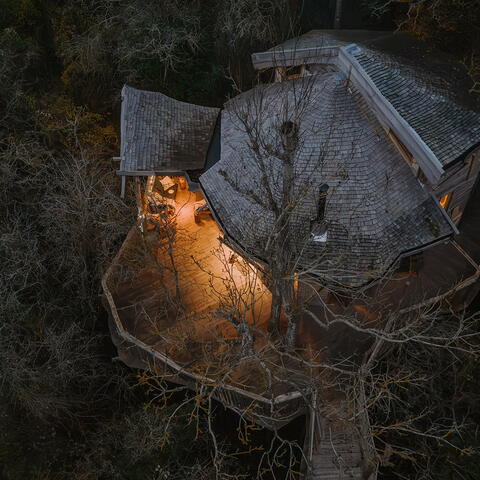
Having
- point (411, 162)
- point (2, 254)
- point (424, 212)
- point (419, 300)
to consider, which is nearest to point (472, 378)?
point (419, 300)

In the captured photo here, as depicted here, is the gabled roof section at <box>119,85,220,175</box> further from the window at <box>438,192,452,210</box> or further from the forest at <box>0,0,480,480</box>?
the window at <box>438,192,452,210</box>

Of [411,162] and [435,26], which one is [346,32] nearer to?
[435,26]

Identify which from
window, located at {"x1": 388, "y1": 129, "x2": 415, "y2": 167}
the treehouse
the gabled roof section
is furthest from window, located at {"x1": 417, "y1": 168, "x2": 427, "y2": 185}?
the gabled roof section

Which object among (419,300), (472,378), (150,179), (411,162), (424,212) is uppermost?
(411,162)

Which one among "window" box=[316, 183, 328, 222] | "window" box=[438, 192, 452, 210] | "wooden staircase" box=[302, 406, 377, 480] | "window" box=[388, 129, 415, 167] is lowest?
"wooden staircase" box=[302, 406, 377, 480]

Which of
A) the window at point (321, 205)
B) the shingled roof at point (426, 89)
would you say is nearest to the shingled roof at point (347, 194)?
the window at point (321, 205)

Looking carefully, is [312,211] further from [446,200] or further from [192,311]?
[446,200]

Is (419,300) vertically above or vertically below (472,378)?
above
